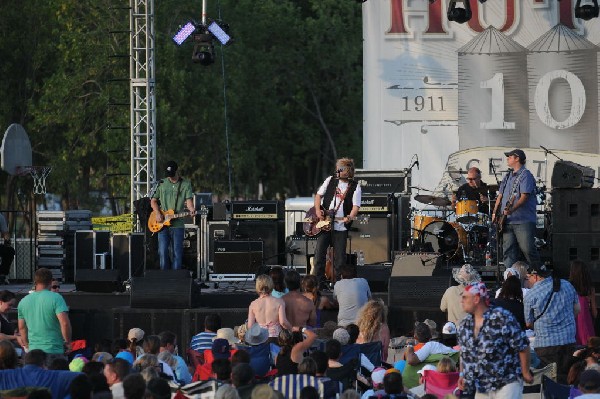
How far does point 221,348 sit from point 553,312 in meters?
2.92

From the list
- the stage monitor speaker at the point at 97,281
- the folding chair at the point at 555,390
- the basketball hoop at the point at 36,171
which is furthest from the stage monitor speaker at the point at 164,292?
the basketball hoop at the point at 36,171

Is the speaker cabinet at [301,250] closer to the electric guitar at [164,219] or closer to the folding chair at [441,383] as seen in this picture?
the electric guitar at [164,219]

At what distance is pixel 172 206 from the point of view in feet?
59.8

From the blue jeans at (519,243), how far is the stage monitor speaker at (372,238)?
385 cm

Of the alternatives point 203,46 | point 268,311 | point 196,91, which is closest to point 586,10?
point 203,46

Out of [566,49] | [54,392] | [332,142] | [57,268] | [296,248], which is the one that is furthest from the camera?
[332,142]

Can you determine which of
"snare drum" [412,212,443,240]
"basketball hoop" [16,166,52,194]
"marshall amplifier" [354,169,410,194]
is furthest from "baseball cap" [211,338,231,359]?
"basketball hoop" [16,166,52,194]

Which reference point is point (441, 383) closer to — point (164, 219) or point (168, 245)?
point (164, 219)

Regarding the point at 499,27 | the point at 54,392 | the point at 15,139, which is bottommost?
the point at 54,392

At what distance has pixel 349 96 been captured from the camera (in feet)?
144

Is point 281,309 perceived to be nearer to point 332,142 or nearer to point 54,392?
point 54,392

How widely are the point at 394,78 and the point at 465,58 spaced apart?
1.15 meters

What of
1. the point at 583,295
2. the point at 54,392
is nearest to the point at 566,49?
the point at 583,295

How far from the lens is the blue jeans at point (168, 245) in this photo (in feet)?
59.7
